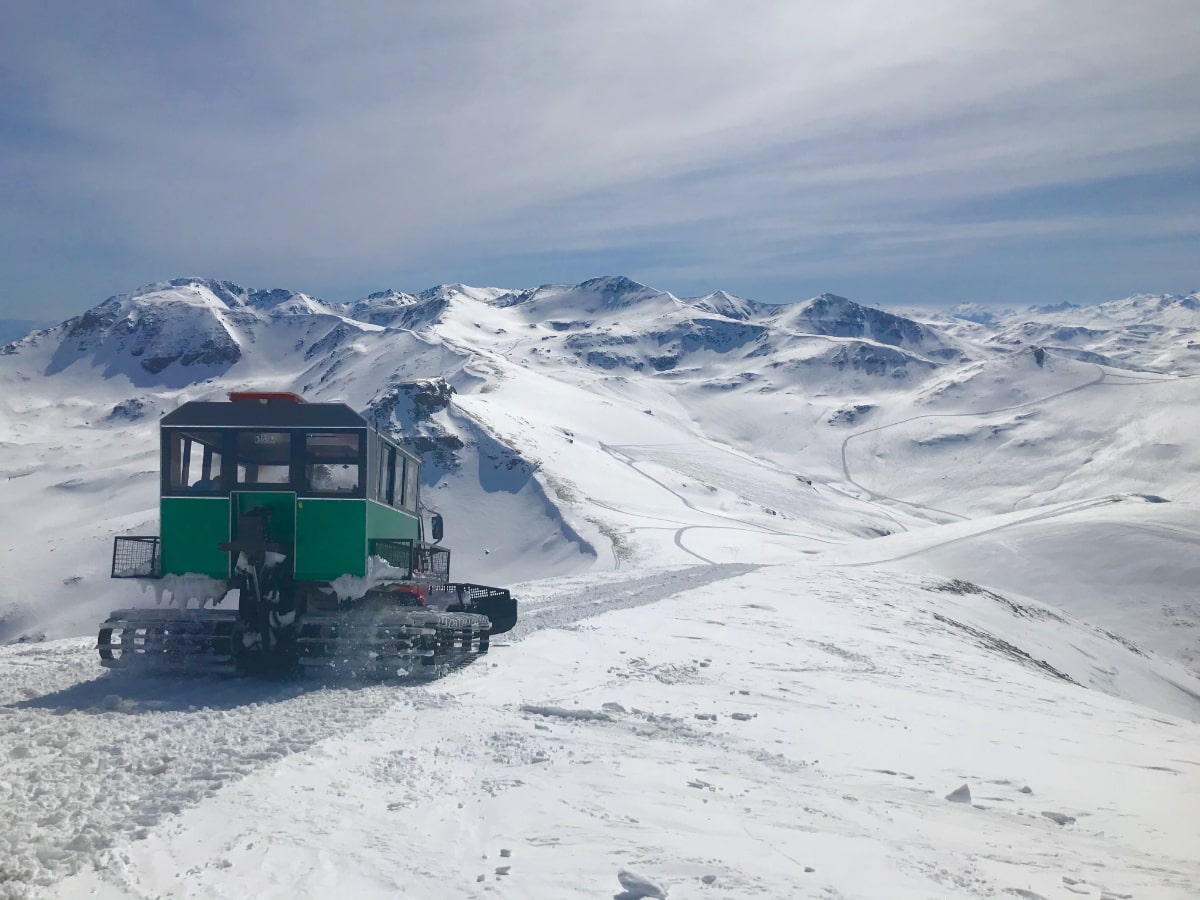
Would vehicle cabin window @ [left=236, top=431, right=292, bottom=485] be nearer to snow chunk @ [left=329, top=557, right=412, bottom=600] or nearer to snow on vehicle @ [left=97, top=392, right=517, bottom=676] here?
snow on vehicle @ [left=97, top=392, right=517, bottom=676]

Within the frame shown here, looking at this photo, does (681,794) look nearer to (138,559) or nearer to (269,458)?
(269,458)

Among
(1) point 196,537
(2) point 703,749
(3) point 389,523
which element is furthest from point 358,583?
(2) point 703,749

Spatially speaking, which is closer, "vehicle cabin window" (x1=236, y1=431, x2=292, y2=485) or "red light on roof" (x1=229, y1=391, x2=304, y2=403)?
"vehicle cabin window" (x1=236, y1=431, x2=292, y2=485)

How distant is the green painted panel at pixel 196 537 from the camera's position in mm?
11906

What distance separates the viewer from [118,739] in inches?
325

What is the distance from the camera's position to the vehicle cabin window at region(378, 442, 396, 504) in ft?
42.9

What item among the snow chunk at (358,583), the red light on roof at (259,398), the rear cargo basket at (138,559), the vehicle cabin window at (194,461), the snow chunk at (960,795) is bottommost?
the snow chunk at (960,795)

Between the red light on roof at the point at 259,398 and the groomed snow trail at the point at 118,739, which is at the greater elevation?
the red light on roof at the point at 259,398

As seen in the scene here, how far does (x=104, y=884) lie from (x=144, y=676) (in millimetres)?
6597

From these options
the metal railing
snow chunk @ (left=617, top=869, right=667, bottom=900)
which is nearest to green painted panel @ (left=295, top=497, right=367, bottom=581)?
the metal railing

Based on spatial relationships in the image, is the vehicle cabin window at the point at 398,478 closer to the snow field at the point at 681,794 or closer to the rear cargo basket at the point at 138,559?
the snow field at the point at 681,794

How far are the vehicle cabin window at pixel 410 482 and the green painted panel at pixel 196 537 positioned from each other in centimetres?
355

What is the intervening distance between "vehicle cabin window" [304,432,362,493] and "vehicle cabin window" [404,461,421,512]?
2.79 metres

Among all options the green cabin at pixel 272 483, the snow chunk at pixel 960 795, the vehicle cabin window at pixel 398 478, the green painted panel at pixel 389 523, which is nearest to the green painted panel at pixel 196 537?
the green cabin at pixel 272 483
